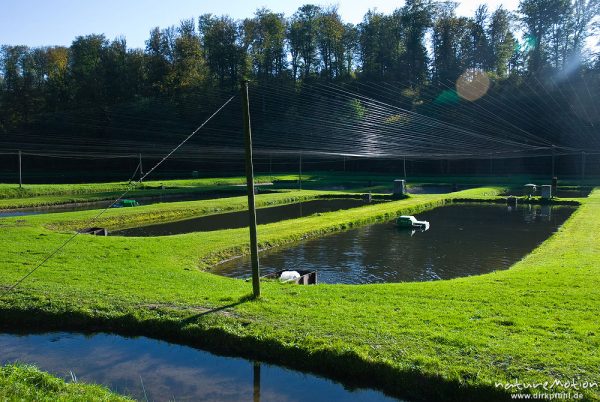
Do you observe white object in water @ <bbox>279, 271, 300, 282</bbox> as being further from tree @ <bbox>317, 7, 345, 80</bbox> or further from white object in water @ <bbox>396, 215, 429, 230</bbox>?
tree @ <bbox>317, 7, 345, 80</bbox>

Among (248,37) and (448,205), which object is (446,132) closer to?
(448,205)

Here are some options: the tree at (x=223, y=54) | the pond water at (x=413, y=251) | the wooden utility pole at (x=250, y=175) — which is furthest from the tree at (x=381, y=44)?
the wooden utility pole at (x=250, y=175)

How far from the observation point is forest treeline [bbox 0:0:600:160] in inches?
2083

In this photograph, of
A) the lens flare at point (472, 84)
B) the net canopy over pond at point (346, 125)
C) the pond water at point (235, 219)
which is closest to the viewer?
the pond water at point (235, 219)

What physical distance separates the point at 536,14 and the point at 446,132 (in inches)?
1475

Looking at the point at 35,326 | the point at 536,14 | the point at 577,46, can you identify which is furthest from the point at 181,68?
the point at 35,326

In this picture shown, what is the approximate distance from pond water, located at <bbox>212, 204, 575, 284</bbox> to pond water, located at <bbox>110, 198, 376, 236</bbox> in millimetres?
5246

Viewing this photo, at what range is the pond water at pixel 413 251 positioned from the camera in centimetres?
1423

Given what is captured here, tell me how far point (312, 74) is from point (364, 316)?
66.4m

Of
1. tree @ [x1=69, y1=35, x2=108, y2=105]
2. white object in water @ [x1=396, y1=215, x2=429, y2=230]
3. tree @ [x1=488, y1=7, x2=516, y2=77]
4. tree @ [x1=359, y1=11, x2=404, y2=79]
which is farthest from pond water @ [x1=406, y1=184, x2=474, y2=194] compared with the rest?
tree @ [x1=69, y1=35, x2=108, y2=105]

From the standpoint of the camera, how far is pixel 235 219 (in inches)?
966

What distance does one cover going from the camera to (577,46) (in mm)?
61938

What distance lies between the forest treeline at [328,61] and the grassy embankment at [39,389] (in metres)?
42.2

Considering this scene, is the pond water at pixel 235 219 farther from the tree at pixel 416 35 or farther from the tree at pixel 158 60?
the tree at pixel 416 35
